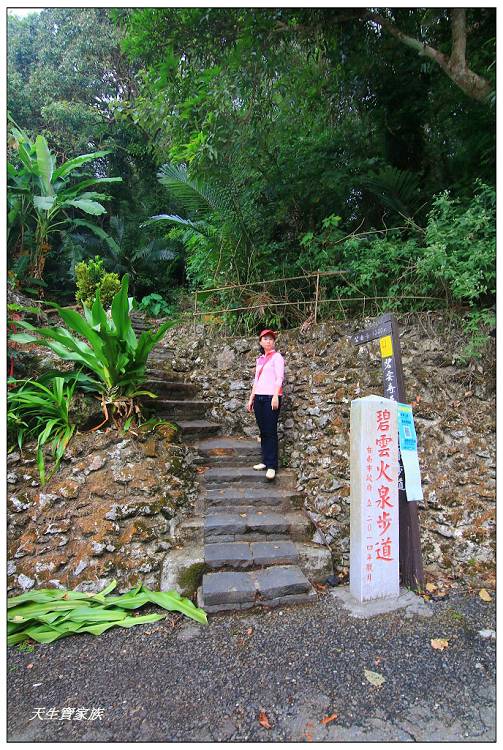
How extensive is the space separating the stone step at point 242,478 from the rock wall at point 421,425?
0.15 metres

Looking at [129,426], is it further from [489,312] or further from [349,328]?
[489,312]

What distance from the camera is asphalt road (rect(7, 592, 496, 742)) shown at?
1.77m

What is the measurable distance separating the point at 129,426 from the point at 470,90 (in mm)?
4620

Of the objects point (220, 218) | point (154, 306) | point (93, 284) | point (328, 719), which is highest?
point (220, 218)

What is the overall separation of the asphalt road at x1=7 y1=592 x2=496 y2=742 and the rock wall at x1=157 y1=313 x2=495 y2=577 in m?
0.60

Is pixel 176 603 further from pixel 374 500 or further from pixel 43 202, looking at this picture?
pixel 43 202

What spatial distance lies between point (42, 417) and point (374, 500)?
118 inches

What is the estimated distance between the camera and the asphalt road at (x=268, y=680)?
5.81ft

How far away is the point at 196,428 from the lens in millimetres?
4648

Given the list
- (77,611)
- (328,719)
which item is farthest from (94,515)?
(328,719)

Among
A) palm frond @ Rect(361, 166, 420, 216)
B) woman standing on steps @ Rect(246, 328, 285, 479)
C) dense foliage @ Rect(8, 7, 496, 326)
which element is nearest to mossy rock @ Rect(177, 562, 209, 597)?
woman standing on steps @ Rect(246, 328, 285, 479)

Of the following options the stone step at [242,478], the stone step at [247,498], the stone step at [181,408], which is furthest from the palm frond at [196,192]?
the stone step at [247,498]

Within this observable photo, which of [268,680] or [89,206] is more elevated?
[89,206]

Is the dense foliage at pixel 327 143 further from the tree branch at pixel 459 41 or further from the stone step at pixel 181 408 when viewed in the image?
the stone step at pixel 181 408
